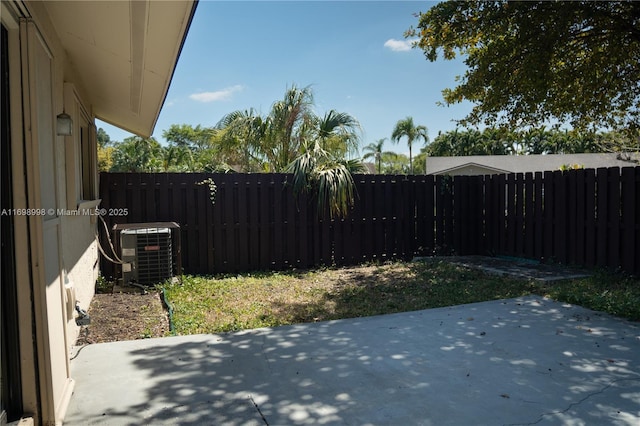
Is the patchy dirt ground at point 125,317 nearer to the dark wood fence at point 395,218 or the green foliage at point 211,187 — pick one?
the dark wood fence at point 395,218

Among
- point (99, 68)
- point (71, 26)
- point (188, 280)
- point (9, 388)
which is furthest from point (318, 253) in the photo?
point (9, 388)

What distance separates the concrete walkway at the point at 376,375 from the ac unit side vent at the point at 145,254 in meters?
2.46

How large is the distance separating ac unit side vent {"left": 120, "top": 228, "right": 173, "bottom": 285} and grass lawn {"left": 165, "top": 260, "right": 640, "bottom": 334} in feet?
1.12

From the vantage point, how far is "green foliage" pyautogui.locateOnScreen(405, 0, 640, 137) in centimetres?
692

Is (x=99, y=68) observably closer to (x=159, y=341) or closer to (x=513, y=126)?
(x=159, y=341)

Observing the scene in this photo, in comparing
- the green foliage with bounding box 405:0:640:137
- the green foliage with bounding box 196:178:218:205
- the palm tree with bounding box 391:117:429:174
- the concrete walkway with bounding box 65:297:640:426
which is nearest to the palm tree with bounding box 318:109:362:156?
the green foliage with bounding box 405:0:640:137

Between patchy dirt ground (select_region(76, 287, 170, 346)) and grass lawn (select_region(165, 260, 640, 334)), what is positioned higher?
patchy dirt ground (select_region(76, 287, 170, 346))

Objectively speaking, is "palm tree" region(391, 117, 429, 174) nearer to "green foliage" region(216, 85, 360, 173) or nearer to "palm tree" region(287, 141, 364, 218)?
"green foliage" region(216, 85, 360, 173)

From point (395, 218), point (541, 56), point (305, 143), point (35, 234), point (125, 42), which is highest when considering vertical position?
point (541, 56)

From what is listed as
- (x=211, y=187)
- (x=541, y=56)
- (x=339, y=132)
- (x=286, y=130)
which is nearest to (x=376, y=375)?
(x=211, y=187)

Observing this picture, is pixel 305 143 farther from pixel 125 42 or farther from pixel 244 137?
pixel 125 42

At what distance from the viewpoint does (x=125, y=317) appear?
517 cm

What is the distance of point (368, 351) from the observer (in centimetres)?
406

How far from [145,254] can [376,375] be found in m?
4.36
